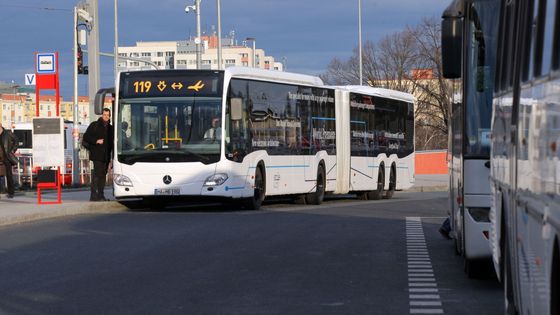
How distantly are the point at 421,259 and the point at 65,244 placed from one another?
5210 millimetres

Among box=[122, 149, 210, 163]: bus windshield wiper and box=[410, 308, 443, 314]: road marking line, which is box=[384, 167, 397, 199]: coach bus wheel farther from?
box=[410, 308, 443, 314]: road marking line

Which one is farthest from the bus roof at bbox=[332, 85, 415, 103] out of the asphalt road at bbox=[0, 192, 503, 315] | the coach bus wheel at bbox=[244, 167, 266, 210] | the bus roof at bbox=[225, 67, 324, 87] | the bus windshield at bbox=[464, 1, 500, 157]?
the bus windshield at bbox=[464, 1, 500, 157]

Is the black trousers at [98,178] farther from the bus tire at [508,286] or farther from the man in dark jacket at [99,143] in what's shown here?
the bus tire at [508,286]

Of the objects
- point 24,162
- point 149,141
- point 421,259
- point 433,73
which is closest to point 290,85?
point 149,141

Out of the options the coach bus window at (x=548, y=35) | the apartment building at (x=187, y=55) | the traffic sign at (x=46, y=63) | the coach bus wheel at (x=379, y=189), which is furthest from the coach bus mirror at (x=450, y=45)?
the apartment building at (x=187, y=55)

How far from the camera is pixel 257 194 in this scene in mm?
26484

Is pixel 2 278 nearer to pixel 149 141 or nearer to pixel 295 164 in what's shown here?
pixel 149 141

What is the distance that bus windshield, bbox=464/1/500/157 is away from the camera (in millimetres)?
11367

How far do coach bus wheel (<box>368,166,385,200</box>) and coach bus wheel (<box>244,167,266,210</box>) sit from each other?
811 centimetres

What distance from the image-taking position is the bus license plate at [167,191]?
24688 mm

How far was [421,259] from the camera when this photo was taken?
1427 cm

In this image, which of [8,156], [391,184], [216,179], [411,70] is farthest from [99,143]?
[411,70]

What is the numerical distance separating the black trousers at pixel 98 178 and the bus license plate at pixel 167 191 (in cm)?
189

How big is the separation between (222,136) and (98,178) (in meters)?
3.29
